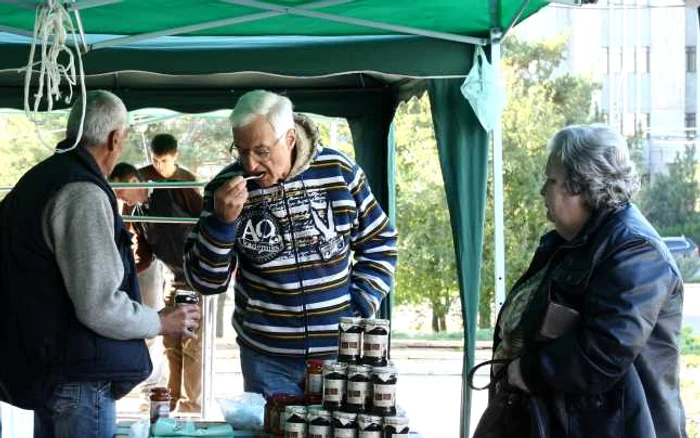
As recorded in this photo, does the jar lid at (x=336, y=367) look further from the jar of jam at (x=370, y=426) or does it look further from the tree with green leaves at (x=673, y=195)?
A: the tree with green leaves at (x=673, y=195)

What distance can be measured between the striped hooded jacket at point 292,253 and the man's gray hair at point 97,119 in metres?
0.38

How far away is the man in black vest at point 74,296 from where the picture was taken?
3.11 m

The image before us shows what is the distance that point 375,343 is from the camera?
289 cm

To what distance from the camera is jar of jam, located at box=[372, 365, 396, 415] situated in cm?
281

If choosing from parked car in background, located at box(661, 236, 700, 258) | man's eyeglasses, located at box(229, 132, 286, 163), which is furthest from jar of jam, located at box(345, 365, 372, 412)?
parked car in background, located at box(661, 236, 700, 258)

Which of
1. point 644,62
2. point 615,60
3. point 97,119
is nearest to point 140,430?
point 97,119

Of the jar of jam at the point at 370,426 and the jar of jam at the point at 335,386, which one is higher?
the jar of jam at the point at 335,386

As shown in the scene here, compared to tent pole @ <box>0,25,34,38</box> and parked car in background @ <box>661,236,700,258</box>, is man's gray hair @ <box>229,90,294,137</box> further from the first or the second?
parked car in background @ <box>661,236,700,258</box>

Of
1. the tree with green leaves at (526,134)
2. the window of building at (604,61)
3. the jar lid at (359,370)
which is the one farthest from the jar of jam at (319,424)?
the window of building at (604,61)

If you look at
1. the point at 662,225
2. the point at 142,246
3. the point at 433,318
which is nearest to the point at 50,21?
the point at 142,246

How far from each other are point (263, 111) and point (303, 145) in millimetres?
179

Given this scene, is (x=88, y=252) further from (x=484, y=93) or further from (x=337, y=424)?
(x=484, y=93)

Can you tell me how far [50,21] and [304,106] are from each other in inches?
101

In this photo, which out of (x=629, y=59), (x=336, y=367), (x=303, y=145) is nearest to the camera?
(x=336, y=367)
